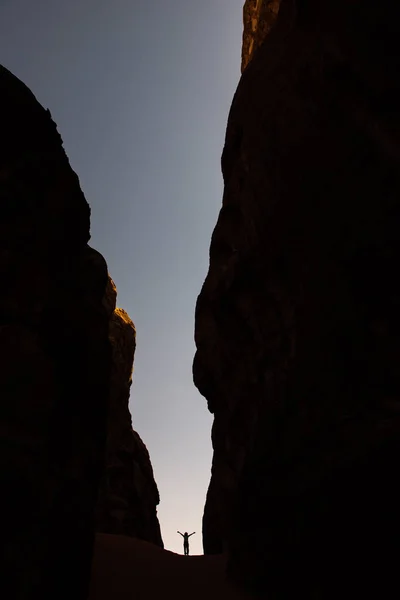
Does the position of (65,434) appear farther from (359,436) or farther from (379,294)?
(379,294)

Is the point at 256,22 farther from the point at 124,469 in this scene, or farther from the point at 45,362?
the point at 124,469

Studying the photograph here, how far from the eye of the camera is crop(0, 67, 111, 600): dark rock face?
8836 mm

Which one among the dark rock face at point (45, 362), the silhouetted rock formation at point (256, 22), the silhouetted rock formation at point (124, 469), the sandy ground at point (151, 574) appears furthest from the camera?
the silhouetted rock formation at point (124, 469)

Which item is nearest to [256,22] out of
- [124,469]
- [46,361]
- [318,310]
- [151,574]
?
[318,310]

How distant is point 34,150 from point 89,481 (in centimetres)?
837

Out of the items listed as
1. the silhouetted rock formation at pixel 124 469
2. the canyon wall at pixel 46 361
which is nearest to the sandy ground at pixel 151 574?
the canyon wall at pixel 46 361

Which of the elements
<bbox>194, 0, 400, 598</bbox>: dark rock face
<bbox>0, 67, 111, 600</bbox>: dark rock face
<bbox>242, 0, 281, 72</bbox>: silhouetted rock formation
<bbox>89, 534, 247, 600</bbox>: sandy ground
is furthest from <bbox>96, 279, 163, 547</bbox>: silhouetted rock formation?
<bbox>242, 0, 281, 72</bbox>: silhouetted rock formation

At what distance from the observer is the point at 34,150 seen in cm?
1262

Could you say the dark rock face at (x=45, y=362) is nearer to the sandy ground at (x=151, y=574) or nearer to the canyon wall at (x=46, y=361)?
the canyon wall at (x=46, y=361)

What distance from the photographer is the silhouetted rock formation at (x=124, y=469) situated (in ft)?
98.5

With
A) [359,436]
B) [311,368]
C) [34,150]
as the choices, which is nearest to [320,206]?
[311,368]

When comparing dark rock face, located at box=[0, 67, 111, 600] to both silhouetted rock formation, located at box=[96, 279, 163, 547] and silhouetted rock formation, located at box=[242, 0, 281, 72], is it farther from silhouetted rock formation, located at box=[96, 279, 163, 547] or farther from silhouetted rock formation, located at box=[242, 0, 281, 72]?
silhouetted rock formation, located at box=[96, 279, 163, 547]

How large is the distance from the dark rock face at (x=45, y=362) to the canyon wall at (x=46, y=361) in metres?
0.02

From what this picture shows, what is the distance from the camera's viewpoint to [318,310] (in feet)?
39.9
